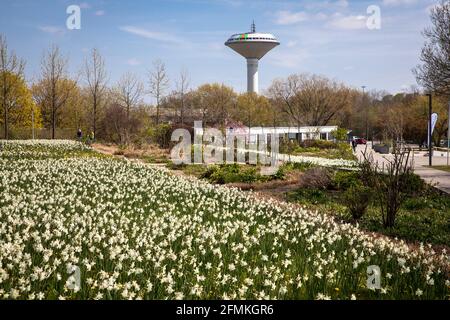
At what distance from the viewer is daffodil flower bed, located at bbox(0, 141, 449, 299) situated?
575cm

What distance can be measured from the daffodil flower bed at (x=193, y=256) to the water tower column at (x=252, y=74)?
77.0 meters

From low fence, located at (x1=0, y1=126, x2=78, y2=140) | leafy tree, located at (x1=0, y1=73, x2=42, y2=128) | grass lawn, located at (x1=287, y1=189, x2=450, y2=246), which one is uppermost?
leafy tree, located at (x1=0, y1=73, x2=42, y2=128)

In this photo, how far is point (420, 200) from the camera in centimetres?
1380

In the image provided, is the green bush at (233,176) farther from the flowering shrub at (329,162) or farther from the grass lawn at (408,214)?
the flowering shrub at (329,162)

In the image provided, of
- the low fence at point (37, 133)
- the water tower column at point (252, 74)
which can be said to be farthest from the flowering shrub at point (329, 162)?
the water tower column at point (252, 74)

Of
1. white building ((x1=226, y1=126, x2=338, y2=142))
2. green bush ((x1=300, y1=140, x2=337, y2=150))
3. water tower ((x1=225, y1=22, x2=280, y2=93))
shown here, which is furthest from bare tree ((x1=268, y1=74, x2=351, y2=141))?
green bush ((x1=300, y1=140, x2=337, y2=150))

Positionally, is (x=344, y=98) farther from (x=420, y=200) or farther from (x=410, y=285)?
(x=410, y=285)

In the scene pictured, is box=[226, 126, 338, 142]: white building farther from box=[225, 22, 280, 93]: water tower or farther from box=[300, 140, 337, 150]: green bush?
box=[225, 22, 280, 93]: water tower

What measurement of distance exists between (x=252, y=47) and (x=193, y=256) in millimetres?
79942
